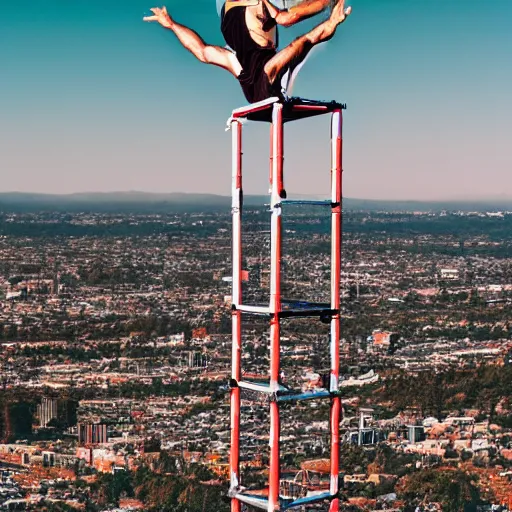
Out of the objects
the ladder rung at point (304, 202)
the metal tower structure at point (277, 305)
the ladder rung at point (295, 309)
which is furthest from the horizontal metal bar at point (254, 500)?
the ladder rung at point (304, 202)

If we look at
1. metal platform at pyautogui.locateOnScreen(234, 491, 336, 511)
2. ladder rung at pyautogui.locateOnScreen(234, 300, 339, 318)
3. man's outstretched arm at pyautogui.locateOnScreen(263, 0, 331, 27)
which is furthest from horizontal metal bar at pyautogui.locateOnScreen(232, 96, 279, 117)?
metal platform at pyautogui.locateOnScreen(234, 491, 336, 511)

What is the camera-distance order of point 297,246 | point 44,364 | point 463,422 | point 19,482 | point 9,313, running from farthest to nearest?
point 9,313
point 44,364
point 463,422
point 19,482
point 297,246

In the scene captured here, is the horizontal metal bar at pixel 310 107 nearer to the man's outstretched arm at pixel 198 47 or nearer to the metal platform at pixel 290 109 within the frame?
the metal platform at pixel 290 109

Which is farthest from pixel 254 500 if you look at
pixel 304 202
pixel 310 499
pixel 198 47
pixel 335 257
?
pixel 198 47

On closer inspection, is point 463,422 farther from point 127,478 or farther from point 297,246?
point 297,246

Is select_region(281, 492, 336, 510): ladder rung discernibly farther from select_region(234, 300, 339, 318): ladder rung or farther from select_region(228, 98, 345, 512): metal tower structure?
select_region(234, 300, 339, 318): ladder rung

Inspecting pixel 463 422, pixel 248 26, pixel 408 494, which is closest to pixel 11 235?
pixel 463 422
